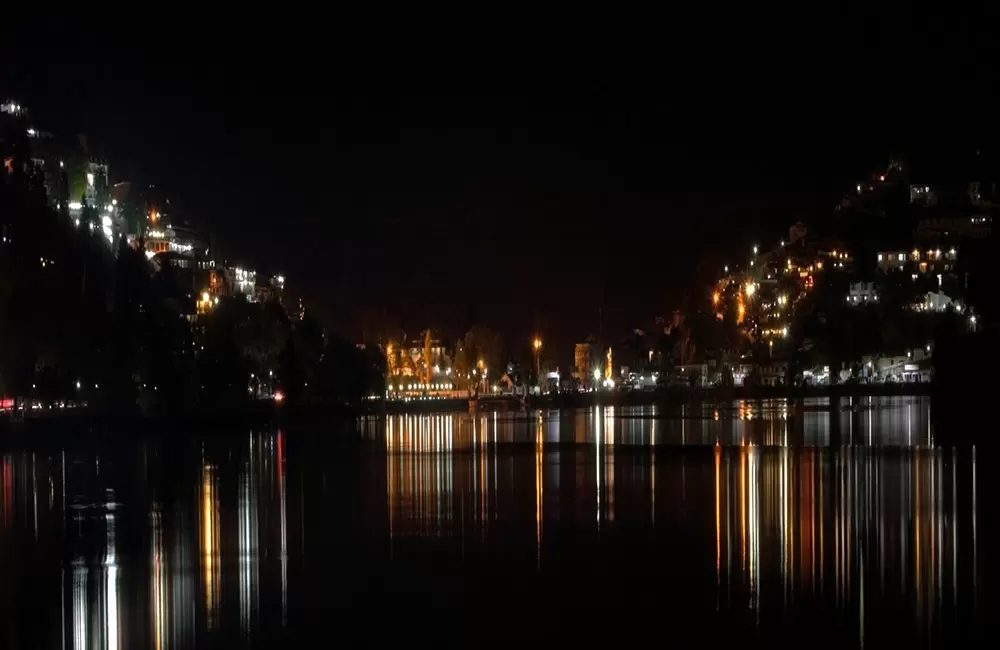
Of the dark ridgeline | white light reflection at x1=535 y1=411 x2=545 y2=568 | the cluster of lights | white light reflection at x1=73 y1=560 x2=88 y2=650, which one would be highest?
the dark ridgeline

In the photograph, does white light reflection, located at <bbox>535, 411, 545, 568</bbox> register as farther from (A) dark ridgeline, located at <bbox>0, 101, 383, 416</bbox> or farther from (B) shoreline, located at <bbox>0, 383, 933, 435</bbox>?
(A) dark ridgeline, located at <bbox>0, 101, 383, 416</bbox>

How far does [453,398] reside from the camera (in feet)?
374

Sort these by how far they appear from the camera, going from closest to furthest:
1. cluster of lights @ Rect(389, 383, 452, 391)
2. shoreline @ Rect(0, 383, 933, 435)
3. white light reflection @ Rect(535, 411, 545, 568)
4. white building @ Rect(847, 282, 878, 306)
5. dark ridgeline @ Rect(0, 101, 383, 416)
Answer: white light reflection @ Rect(535, 411, 545, 568), dark ridgeline @ Rect(0, 101, 383, 416), shoreline @ Rect(0, 383, 933, 435), white building @ Rect(847, 282, 878, 306), cluster of lights @ Rect(389, 383, 452, 391)

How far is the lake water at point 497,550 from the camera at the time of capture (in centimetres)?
1359

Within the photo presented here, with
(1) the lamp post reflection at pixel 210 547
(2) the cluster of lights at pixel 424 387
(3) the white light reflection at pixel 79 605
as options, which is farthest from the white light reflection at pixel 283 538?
(2) the cluster of lights at pixel 424 387

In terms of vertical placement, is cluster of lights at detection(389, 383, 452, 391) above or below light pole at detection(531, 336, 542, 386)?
below

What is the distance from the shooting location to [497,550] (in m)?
19.0

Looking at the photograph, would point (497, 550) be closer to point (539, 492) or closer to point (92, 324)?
point (539, 492)

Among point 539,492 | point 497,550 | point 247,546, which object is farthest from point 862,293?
point 247,546

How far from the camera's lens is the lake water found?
1359cm

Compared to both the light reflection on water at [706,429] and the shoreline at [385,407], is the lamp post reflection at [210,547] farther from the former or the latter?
the shoreline at [385,407]

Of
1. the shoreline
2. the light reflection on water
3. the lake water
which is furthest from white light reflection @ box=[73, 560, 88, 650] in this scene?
the shoreline

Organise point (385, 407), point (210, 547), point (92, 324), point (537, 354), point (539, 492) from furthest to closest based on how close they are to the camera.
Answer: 1. point (537, 354)
2. point (385, 407)
3. point (92, 324)
4. point (539, 492)
5. point (210, 547)

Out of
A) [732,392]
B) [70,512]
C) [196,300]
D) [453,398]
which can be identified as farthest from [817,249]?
[70,512]
